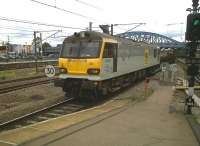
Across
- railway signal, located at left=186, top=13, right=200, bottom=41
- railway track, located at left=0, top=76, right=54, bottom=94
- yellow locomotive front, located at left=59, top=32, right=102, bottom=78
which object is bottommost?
railway track, located at left=0, top=76, right=54, bottom=94

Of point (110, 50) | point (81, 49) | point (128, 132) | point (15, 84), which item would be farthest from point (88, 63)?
point (15, 84)

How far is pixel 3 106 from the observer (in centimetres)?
1672

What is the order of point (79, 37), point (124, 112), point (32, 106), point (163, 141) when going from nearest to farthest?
point (163, 141) < point (124, 112) < point (32, 106) < point (79, 37)

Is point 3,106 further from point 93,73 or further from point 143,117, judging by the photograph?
point 143,117

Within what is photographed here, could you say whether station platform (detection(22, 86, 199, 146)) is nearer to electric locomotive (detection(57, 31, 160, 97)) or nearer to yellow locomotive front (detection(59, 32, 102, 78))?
electric locomotive (detection(57, 31, 160, 97))

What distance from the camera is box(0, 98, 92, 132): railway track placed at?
12.8 meters

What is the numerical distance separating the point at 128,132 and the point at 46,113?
230 inches

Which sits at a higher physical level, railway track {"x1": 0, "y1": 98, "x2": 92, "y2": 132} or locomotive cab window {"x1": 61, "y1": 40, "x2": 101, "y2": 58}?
locomotive cab window {"x1": 61, "y1": 40, "x2": 101, "y2": 58}

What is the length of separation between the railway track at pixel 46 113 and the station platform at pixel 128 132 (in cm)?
279

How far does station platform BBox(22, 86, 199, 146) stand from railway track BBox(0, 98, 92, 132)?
279 cm

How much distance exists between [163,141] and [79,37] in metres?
10.1

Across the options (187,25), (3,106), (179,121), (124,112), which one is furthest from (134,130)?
(3,106)

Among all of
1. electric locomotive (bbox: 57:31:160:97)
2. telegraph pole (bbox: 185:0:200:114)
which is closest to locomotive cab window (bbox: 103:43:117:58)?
electric locomotive (bbox: 57:31:160:97)

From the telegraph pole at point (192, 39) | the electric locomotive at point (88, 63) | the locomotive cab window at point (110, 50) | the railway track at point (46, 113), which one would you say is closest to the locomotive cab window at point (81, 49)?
the electric locomotive at point (88, 63)
